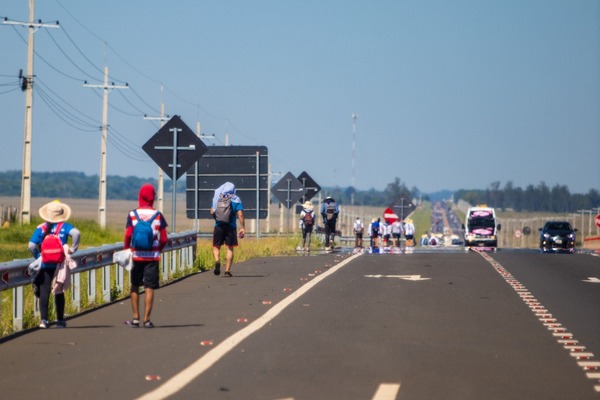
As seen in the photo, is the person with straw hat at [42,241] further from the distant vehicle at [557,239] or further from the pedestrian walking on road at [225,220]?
the distant vehicle at [557,239]

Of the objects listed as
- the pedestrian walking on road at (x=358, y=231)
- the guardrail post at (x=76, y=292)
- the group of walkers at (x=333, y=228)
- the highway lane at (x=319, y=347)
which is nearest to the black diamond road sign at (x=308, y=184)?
the group of walkers at (x=333, y=228)

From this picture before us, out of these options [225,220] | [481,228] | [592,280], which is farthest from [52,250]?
[481,228]

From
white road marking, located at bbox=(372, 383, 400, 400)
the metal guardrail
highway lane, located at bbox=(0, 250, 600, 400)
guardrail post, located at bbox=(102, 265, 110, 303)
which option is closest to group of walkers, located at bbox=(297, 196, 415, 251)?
the metal guardrail

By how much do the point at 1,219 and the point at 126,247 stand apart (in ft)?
139

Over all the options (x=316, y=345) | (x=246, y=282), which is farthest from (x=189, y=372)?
(x=246, y=282)

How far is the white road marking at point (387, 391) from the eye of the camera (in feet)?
33.9

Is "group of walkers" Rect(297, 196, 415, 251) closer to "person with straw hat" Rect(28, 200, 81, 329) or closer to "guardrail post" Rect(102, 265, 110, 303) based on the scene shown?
"guardrail post" Rect(102, 265, 110, 303)

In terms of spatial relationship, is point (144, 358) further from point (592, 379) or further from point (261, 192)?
point (261, 192)

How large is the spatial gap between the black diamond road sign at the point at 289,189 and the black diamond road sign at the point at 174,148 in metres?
23.7

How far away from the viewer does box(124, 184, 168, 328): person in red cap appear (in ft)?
A: 51.8

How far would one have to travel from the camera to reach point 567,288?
2320cm

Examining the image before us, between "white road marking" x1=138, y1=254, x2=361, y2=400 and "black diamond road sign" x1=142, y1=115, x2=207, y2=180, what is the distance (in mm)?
7261

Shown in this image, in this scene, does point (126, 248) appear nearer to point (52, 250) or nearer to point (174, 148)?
point (52, 250)

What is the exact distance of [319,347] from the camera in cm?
1352
